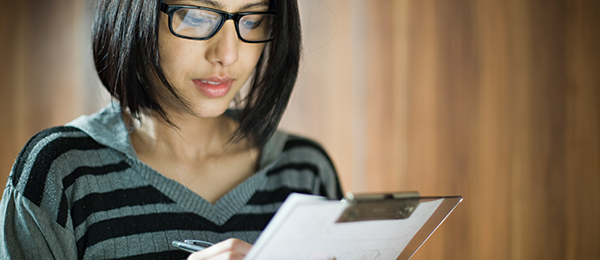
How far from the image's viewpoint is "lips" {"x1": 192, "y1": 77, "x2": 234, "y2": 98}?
0.76 m

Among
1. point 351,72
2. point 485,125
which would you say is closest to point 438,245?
point 485,125

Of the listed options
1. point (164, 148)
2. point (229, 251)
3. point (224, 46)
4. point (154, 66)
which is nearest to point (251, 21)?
point (224, 46)

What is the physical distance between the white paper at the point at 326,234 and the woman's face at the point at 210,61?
1.16 feet

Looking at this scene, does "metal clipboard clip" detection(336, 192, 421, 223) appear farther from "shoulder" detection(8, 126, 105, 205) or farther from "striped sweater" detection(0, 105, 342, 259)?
"shoulder" detection(8, 126, 105, 205)

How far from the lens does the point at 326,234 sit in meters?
0.50


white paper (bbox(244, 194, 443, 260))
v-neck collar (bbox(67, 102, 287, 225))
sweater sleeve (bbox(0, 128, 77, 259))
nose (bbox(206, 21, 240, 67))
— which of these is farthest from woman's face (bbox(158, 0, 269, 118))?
white paper (bbox(244, 194, 443, 260))

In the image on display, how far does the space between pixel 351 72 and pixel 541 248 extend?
2.79ft

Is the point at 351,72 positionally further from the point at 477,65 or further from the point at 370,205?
the point at 370,205

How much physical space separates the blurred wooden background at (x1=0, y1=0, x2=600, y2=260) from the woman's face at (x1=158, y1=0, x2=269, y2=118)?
10.5 inches

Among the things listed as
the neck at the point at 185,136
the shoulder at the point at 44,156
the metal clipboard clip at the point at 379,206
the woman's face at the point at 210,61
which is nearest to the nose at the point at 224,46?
the woman's face at the point at 210,61

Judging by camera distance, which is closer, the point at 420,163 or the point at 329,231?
the point at 329,231

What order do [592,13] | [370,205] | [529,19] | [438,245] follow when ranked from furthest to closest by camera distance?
[438,245]
[529,19]
[592,13]
[370,205]

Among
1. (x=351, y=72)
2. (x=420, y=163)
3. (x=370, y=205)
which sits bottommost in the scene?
(x=420, y=163)

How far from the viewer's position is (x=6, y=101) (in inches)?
60.9
